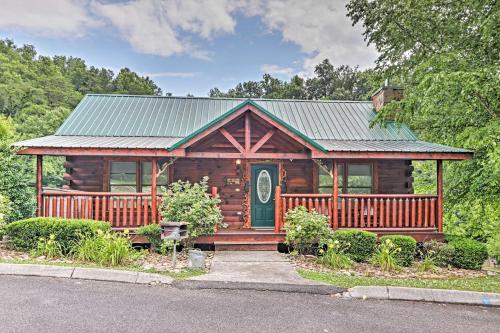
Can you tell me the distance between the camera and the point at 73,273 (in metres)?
6.70

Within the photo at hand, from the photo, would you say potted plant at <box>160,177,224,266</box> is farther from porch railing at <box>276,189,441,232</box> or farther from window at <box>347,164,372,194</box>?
window at <box>347,164,372,194</box>

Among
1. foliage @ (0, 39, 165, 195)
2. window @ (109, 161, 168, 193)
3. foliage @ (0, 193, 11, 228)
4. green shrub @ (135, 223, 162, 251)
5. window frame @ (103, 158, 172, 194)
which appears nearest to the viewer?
foliage @ (0, 193, 11, 228)

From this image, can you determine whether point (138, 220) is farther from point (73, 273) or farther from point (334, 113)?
point (334, 113)

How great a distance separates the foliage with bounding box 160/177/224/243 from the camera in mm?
8812

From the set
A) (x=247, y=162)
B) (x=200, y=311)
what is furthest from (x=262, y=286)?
(x=247, y=162)

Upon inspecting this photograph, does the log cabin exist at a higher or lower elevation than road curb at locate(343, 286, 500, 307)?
higher

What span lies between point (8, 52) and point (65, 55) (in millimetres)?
13192

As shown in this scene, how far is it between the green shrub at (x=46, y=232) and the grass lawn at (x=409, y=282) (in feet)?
17.1

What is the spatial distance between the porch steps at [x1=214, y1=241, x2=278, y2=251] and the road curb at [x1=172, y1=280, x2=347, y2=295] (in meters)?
3.12

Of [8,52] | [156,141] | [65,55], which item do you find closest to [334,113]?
[156,141]

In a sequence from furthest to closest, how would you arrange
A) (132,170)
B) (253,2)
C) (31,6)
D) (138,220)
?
(253,2) < (31,6) < (132,170) < (138,220)

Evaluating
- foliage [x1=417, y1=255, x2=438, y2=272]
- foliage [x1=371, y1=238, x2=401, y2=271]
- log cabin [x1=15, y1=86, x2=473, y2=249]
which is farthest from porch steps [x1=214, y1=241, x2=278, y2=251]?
foliage [x1=417, y1=255, x2=438, y2=272]

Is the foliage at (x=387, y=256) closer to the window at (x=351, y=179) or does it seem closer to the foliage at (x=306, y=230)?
the foliage at (x=306, y=230)

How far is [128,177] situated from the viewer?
1183 centimetres
